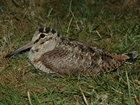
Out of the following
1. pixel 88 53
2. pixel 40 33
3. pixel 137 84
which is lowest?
pixel 137 84

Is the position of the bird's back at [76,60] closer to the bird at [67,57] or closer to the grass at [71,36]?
the bird at [67,57]

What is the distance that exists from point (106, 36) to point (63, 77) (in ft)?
4.55

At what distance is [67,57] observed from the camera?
205 inches

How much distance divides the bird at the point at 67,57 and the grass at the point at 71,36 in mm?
111

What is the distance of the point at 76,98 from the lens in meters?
4.90

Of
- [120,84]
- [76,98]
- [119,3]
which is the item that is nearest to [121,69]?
[120,84]

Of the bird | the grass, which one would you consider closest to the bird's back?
the bird

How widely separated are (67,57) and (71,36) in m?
1.06

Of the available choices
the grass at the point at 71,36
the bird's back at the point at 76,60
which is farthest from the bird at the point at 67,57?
the grass at the point at 71,36

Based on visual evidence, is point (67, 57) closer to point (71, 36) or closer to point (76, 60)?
point (76, 60)

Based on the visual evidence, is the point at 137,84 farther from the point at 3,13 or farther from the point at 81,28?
the point at 3,13

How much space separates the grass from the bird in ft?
0.37

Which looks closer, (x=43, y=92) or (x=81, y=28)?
(x=43, y=92)

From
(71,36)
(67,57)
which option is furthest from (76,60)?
(71,36)
